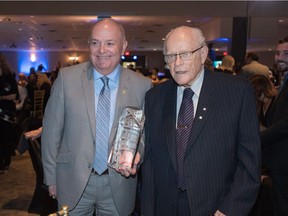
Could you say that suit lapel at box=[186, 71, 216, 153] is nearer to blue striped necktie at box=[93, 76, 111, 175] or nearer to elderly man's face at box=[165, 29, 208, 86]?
elderly man's face at box=[165, 29, 208, 86]

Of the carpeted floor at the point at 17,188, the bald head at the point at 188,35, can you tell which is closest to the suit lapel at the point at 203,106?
the bald head at the point at 188,35

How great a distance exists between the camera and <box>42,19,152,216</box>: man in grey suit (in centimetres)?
181

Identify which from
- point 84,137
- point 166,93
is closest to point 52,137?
point 84,137

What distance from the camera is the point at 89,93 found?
6.06 ft

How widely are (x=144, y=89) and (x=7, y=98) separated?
332 cm

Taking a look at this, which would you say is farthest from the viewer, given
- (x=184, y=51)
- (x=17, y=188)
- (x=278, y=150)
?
(x=17, y=188)

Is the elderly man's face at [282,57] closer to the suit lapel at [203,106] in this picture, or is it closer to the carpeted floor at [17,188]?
the suit lapel at [203,106]

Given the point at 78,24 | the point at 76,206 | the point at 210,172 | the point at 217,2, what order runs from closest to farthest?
the point at 210,172 → the point at 76,206 → the point at 217,2 → the point at 78,24

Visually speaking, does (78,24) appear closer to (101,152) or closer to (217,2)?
(217,2)

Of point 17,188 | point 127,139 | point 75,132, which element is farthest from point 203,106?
point 17,188

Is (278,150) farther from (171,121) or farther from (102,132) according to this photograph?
(102,132)

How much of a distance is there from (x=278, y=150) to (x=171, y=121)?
1318mm

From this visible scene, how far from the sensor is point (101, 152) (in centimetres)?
185

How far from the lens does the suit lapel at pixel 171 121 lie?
1.63m
